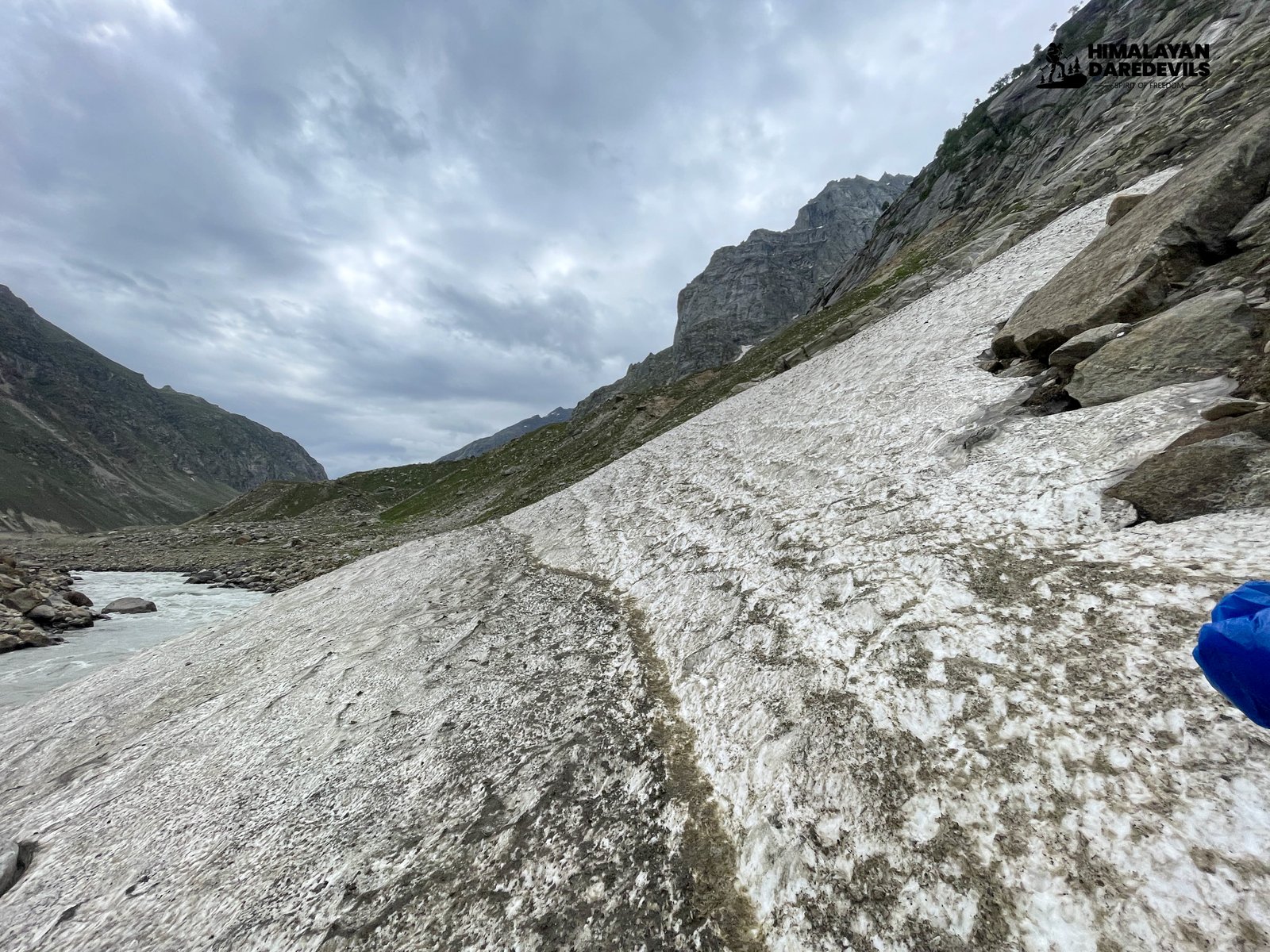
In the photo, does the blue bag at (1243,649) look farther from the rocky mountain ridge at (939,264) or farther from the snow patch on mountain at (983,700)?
the rocky mountain ridge at (939,264)

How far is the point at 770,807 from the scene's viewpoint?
6.84 metres

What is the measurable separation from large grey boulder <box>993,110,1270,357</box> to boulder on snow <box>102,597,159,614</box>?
57246 millimetres

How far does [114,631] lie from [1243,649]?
4966 cm

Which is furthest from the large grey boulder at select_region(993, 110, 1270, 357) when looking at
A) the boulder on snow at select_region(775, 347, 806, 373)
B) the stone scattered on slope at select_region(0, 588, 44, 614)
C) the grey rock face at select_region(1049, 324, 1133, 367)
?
the stone scattered on slope at select_region(0, 588, 44, 614)

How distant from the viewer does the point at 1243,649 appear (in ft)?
14.0

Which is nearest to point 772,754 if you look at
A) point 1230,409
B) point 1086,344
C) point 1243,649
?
point 1243,649

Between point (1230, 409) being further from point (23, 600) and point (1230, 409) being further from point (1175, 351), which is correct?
point (23, 600)

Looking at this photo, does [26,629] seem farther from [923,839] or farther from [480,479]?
[480,479]

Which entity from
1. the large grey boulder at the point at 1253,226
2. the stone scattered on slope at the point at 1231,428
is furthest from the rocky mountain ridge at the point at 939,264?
the stone scattered on slope at the point at 1231,428

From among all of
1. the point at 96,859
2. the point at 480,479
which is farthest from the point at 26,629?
the point at 480,479

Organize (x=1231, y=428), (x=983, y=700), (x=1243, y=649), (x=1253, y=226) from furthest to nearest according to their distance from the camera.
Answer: (x=1253, y=226), (x=1231, y=428), (x=983, y=700), (x=1243, y=649)

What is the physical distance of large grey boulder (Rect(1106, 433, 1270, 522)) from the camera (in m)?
7.30

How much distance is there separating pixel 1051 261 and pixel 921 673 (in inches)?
924

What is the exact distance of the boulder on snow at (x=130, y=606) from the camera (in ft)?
124
